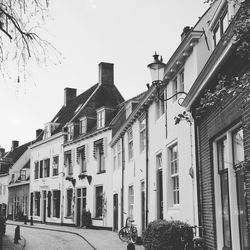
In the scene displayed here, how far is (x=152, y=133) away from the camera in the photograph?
15.6 m

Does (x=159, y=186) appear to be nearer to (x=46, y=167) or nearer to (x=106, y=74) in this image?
(x=106, y=74)

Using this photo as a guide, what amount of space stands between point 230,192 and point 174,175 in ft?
15.8

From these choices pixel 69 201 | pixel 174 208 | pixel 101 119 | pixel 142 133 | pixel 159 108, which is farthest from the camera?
pixel 69 201

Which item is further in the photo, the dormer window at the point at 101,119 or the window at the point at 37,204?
the window at the point at 37,204

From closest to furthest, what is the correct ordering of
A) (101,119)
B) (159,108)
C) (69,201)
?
(159,108) → (101,119) → (69,201)

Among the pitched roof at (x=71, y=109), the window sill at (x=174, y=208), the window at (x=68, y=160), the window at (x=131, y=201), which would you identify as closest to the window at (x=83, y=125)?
the window at (x=68, y=160)

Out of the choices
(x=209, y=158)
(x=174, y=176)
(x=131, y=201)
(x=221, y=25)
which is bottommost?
→ (x=131, y=201)

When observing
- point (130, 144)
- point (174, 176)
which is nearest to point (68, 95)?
point (130, 144)

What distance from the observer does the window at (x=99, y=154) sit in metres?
26.6

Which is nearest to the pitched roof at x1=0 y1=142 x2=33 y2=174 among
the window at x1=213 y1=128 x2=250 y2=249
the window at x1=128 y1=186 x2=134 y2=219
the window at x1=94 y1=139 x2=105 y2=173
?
the window at x1=94 y1=139 x2=105 y2=173

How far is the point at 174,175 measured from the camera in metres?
12.7

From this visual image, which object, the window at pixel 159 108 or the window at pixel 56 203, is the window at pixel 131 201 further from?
the window at pixel 56 203

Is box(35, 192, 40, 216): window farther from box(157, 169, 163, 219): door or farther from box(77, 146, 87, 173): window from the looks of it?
box(157, 169, 163, 219): door

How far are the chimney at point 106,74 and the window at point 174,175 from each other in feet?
68.7
